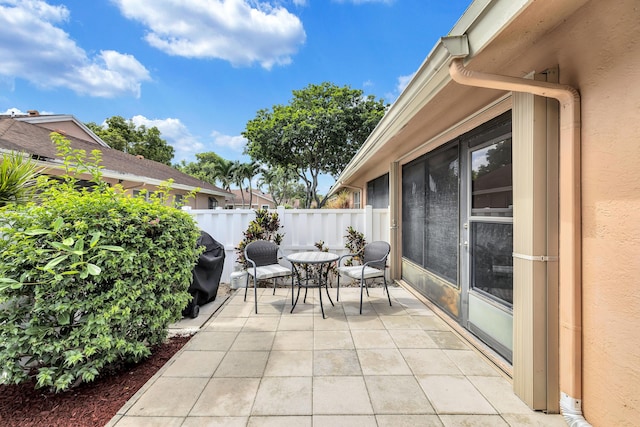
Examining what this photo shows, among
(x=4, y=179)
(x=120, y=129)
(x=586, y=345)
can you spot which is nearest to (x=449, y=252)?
(x=586, y=345)

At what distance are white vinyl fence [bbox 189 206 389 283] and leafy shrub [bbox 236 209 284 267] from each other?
0.12 meters

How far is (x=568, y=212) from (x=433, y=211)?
2.09 metres

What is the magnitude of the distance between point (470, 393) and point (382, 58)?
35.7 ft

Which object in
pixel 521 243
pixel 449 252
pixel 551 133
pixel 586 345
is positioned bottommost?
pixel 586 345

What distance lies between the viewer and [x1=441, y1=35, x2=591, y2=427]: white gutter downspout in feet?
5.43

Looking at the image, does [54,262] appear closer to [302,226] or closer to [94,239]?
[94,239]

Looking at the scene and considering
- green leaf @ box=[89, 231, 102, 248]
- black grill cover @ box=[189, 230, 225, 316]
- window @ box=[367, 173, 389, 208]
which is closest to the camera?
green leaf @ box=[89, 231, 102, 248]

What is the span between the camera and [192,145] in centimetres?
3491

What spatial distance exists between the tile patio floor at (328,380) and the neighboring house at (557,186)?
1.06ft

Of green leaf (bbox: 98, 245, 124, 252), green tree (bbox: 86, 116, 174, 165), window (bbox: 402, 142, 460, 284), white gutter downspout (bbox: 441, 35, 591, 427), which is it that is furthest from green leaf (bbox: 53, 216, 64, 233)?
green tree (bbox: 86, 116, 174, 165)

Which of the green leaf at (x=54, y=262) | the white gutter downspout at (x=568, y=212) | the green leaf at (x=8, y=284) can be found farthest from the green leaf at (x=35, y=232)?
the white gutter downspout at (x=568, y=212)

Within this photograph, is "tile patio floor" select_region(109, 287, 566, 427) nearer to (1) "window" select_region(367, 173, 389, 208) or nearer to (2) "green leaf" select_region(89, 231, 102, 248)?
(2) "green leaf" select_region(89, 231, 102, 248)

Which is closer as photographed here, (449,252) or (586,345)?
(586,345)

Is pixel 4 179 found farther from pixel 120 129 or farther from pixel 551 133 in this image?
pixel 120 129
